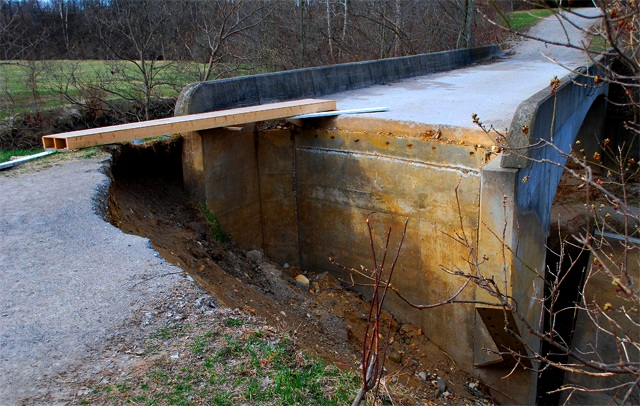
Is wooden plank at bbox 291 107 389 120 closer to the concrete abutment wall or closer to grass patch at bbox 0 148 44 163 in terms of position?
the concrete abutment wall

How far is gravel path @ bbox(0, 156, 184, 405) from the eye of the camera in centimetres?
408

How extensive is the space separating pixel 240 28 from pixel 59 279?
9.32 m

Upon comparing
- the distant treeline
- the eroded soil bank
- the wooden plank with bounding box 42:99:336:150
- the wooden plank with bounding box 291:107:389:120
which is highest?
the distant treeline

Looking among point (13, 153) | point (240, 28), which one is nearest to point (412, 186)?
point (13, 153)

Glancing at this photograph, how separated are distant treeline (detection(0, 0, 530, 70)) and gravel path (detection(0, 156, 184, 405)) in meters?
5.00

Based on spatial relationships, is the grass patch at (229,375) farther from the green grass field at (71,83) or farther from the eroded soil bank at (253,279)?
the green grass field at (71,83)

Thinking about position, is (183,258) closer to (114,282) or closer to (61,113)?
(114,282)

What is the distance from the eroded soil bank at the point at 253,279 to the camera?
695cm

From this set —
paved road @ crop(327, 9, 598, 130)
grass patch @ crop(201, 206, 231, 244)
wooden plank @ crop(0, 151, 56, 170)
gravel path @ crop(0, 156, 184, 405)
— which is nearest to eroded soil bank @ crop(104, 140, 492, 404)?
grass patch @ crop(201, 206, 231, 244)

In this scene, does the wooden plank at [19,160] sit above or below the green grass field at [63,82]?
below

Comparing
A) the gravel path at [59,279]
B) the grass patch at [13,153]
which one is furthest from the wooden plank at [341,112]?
the grass patch at [13,153]

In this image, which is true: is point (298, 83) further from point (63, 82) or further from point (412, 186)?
point (63, 82)

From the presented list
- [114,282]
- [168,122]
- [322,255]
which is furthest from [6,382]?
[322,255]

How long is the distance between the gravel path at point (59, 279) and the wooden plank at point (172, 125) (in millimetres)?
718
